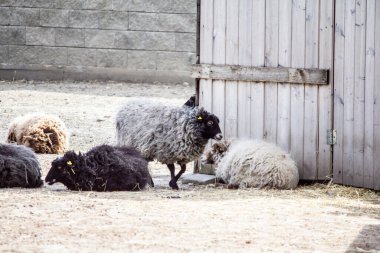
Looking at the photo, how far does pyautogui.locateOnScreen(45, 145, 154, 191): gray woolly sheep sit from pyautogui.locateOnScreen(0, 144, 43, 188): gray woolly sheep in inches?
7.4

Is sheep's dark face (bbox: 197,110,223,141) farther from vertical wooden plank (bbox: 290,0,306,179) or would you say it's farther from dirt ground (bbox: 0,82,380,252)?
vertical wooden plank (bbox: 290,0,306,179)

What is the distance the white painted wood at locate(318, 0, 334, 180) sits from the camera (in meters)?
12.5

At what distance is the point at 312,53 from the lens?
12.7 m

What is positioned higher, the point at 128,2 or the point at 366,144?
the point at 128,2

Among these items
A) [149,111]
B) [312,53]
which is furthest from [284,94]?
[149,111]

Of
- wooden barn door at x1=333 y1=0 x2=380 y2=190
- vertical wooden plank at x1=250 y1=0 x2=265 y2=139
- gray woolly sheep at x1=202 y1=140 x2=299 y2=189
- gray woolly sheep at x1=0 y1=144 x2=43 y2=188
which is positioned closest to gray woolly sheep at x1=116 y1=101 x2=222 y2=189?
gray woolly sheep at x1=202 y1=140 x2=299 y2=189

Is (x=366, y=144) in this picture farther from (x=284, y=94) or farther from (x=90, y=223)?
(x=90, y=223)

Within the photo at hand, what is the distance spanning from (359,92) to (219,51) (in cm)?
211

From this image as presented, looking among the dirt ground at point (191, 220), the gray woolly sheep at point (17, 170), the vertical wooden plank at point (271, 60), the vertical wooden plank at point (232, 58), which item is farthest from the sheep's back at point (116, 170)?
the vertical wooden plank at point (271, 60)

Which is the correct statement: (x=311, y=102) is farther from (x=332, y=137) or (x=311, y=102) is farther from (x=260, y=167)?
(x=260, y=167)

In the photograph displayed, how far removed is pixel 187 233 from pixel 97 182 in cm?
332

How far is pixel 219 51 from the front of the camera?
13.4 metres

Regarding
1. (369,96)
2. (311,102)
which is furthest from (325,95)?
(369,96)

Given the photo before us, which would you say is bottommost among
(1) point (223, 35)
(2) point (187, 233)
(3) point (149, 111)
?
(2) point (187, 233)
